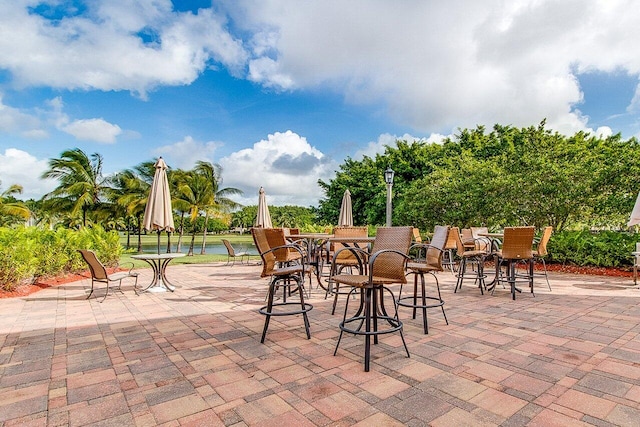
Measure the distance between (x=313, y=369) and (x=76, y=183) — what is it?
22.0 m

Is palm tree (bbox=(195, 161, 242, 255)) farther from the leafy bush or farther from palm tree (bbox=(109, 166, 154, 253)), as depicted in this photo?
the leafy bush

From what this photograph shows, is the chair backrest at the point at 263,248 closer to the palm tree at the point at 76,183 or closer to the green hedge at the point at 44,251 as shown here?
the green hedge at the point at 44,251

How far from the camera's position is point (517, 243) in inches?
196

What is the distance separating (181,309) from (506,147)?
1494cm

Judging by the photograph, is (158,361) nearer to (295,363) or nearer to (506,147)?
(295,363)

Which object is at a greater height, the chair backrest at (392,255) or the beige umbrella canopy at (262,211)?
the beige umbrella canopy at (262,211)

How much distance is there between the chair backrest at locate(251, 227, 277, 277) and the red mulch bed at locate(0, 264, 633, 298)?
4.61 metres

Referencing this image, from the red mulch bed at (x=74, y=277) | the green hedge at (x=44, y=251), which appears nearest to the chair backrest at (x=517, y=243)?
the red mulch bed at (x=74, y=277)

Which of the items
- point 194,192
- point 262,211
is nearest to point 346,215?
point 262,211

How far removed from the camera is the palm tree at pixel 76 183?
19.4 m

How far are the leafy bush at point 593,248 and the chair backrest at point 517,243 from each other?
4218 millimetres

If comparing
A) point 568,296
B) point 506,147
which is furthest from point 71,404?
point 506,147

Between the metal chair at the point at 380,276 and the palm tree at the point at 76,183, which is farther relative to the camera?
the palm tree at the point at 76,183

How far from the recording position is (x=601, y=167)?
8.91 m
